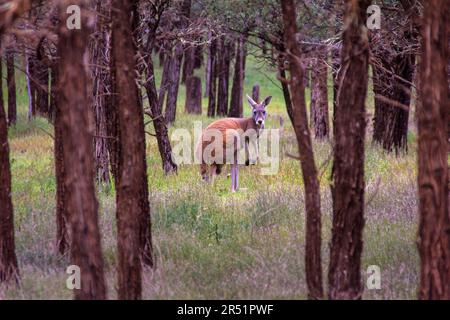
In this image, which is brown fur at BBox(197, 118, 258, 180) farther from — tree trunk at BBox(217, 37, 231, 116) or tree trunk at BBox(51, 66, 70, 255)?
tree trunk at BBox(217, 37, 231, 116)

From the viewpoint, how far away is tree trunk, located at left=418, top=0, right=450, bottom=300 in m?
6.42

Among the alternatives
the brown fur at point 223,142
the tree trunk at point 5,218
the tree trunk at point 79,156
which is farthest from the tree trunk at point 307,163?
the brown fur at point 223,142

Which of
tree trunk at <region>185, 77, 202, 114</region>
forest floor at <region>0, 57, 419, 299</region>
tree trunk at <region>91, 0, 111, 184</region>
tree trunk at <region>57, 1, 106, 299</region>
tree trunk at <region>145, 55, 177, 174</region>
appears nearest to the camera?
tree trunk at <region>57, 1, 106, 299</region>

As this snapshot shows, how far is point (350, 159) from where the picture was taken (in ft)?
23.3

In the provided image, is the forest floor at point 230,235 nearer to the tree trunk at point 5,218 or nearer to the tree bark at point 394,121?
the tree trunk at point 5,218

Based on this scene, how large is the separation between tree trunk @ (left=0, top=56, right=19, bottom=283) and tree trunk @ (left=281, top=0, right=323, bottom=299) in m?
3.11

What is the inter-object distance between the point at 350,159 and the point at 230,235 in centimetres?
425

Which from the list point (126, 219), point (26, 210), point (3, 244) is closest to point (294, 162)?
point (26, 210)

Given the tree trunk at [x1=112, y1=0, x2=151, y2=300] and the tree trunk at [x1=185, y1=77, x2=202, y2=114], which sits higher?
the tree trunk at [x1=185, y1=77, x2=202, y2=114]

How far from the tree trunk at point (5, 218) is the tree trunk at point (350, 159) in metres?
3.38

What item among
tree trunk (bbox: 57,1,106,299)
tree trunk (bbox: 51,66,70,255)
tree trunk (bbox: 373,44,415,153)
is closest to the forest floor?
tree trunk (bbox: 51,66,70,255)

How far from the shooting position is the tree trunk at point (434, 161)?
6.42 metres

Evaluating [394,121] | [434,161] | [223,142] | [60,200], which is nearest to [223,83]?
[394,121]

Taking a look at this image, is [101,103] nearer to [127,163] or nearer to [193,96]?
[127,163]
